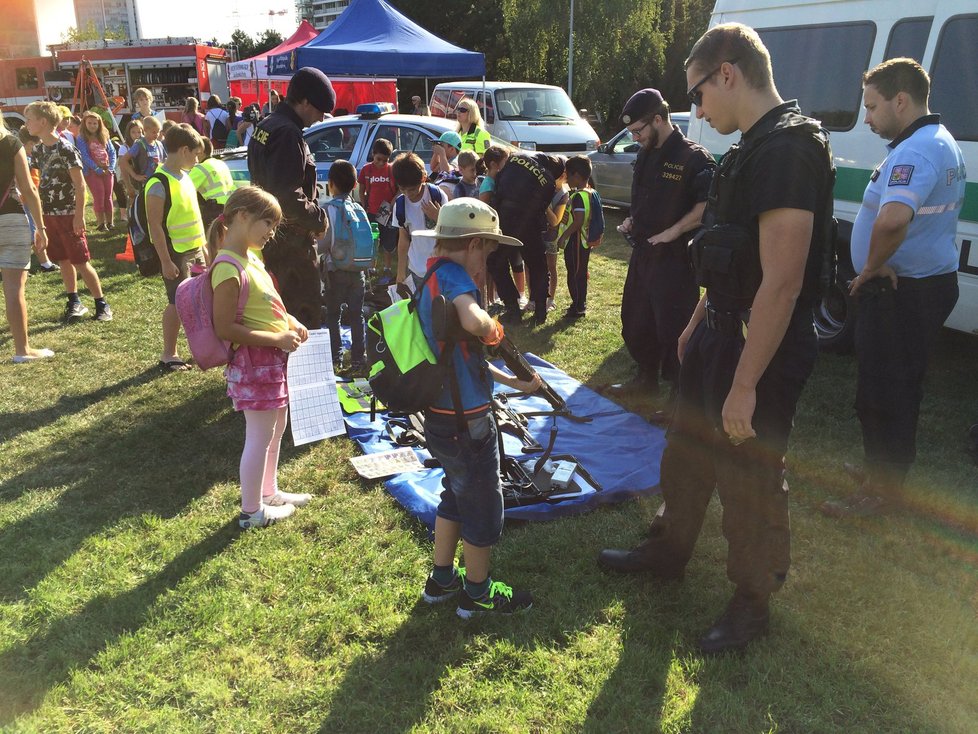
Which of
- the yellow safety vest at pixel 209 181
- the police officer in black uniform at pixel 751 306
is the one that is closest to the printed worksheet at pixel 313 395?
the police officer in black uniform at pixel 751 306

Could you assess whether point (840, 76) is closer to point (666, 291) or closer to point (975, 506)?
point (666, 291)

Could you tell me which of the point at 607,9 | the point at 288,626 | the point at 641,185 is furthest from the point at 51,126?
the point at 607,9

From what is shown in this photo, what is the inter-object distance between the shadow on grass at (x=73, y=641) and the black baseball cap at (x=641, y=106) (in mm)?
3586

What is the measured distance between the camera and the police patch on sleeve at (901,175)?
339cm

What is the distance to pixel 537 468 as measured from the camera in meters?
3.98

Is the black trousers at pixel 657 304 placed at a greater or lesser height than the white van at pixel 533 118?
lesser

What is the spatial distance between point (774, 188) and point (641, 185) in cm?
274

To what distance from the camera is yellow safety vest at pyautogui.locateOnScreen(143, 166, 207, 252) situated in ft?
17.8

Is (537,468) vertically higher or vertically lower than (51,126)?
lower

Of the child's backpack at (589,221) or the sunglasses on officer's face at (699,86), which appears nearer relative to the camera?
the sunglasses on officer's face at (699,86)

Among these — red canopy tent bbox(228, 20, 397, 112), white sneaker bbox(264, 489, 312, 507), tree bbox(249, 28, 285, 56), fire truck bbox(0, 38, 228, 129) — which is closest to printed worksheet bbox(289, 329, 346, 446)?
white sneaker bbox(264, 489, 312, 507)

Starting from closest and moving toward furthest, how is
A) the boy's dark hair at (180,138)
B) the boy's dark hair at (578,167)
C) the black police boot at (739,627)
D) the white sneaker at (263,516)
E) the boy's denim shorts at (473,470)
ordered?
the boy's denim shorts at (473,470) → the black police boot at (739,627) → the white sneaker at (263,516) → the boy's dark hair at (180,138) → the boy's dark hair at (578,167)

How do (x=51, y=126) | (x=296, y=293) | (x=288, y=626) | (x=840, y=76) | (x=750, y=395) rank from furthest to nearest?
1. (x=51, y=126)
2. (x=840, y=76)
3. (x=296, y=293)
4. (x=288, y=626)
5. (x=750, y=395)

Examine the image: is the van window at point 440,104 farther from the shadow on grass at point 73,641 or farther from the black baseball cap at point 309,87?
the shadow on grass at point 73,641
